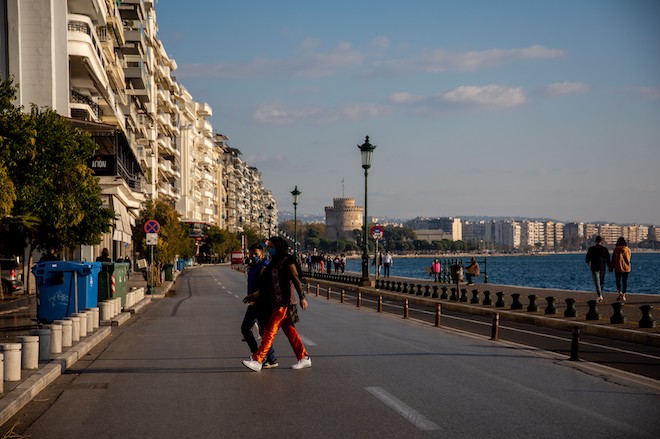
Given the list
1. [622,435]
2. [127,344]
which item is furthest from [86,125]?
[622,435]

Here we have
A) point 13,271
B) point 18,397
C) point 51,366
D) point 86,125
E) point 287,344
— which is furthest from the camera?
point 86,125

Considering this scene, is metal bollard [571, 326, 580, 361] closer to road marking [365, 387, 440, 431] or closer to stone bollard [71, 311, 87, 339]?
road marking [365, 387, 440, 431]

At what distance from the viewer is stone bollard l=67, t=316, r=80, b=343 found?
15750 mm

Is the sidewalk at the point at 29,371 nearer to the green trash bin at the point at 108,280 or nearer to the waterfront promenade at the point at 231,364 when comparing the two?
the waterfront promenade at the point at 231,364

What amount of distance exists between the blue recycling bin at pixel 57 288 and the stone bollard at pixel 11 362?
31.3 ft

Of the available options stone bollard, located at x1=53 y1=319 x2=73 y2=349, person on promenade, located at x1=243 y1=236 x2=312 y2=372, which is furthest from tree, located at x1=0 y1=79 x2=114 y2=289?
person on promenade, located at x1=243 y1=236 x2=312 y2=372

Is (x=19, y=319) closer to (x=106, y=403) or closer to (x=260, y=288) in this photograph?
(x=260, y=288)

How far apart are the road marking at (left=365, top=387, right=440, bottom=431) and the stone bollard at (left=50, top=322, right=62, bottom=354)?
569 centimetres

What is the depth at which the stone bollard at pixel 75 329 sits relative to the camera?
15750mm

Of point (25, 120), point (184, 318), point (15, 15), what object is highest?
point (15, 15)

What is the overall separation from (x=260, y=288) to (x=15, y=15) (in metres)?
38.4

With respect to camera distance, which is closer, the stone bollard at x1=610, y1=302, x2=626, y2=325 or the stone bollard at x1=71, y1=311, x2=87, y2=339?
the stone bollard at x1=71, y1=311, x2=87, y2=339

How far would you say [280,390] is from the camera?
413 inches

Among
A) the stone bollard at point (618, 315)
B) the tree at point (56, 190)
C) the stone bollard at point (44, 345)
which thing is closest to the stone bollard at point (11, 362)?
the stone bollard at point (44, 345)
